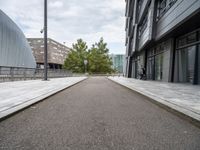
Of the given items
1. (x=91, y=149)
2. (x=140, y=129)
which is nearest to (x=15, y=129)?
(x=91, y=149)

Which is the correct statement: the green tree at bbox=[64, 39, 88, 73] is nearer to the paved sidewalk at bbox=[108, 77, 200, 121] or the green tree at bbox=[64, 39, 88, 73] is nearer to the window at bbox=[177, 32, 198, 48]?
the window at bbox=[177, 32, 198, 48]

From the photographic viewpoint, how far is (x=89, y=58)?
2837 inches

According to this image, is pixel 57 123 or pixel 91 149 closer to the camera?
pixel 91 149

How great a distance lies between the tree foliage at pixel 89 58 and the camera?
71938 millimetres

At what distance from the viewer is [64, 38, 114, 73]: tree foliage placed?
71938mm

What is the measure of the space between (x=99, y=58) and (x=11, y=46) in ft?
93.2

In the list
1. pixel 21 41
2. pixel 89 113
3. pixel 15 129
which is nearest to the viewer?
pixel 15 129

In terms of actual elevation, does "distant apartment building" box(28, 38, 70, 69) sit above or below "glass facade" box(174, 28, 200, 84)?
above

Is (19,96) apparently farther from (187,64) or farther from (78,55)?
(78,55)

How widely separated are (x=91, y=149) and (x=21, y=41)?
64771 mm

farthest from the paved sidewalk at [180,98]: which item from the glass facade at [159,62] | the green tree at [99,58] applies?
the green tree at [99,58]

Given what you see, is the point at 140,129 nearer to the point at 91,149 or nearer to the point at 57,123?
the point at 91,149

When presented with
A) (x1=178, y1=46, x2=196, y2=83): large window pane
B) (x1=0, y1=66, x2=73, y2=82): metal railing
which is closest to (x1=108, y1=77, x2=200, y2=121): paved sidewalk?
(x1=178, y1=46, x2=196, y2=83): large window pane

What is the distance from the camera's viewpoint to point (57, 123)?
4477 mm
